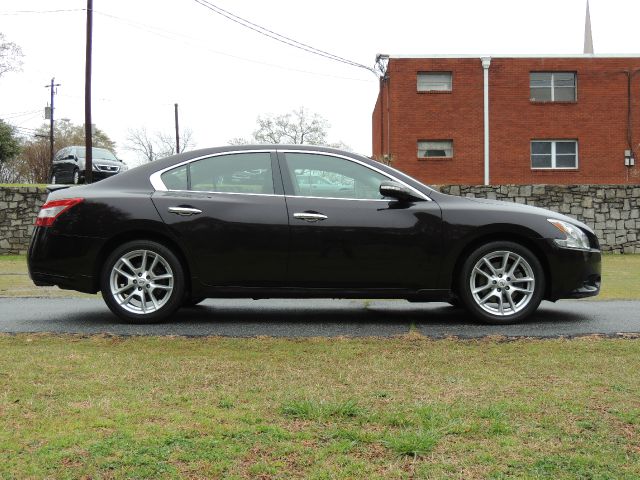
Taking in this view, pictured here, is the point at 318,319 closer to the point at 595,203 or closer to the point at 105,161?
the point at 595,203

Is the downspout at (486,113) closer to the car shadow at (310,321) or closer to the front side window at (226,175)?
the car shadow at (310,321)

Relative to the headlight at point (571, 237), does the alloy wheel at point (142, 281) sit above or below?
below

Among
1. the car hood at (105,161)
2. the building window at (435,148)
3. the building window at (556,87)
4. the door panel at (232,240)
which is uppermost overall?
the building window at (556,87)

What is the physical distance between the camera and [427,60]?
30594 millimetres

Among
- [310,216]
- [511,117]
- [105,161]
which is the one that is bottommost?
[310,216]

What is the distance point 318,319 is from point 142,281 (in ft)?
5.31

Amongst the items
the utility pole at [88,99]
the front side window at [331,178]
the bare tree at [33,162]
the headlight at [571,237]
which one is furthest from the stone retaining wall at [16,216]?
the bare tree at [33,162]

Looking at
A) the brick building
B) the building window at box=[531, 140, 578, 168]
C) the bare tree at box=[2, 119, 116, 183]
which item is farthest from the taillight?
the bare tree at box=[2, 119, 116, 183]

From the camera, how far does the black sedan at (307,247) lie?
625 centimetres

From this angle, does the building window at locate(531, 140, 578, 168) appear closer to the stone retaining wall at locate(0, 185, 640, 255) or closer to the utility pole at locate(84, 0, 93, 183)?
the stone retaining wall at locate(0, 185, 640, 255)

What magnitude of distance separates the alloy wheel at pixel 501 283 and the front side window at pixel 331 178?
110 cm

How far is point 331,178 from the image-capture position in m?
6.47

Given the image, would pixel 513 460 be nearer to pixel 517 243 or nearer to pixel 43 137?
pixel 517 243

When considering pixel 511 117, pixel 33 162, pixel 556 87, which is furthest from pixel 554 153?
pixel 33 162
